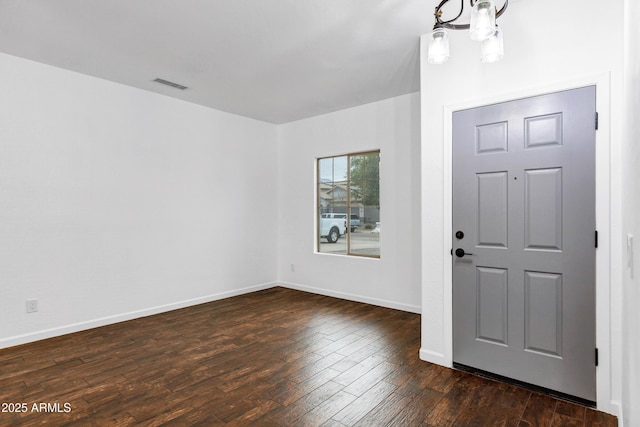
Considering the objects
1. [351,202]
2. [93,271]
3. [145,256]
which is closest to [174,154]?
[145,256]

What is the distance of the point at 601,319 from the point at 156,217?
4.50 meters

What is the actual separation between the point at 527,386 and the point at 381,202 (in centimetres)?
274

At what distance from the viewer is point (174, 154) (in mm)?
4578

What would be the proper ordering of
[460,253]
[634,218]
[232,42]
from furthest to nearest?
1. [232,42]
2. [460,253]
3. [634,218]

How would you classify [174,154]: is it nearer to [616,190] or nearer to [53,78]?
[53,78]

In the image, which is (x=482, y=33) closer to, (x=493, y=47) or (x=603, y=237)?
(x=493, y=47)

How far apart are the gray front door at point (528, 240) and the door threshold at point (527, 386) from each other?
0.03m

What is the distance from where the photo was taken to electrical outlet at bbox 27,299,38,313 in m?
3.42

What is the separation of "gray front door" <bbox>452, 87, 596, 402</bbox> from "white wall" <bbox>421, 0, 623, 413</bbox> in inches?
2.8

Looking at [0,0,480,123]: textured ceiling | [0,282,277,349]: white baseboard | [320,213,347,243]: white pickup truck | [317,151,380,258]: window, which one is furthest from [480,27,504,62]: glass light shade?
[0,282,277,349]: white baseboard

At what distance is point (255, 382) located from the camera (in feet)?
8.59

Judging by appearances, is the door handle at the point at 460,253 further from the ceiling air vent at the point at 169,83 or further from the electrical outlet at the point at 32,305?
the electrical outlet at the point at 32,305

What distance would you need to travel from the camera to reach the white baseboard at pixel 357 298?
445 cm

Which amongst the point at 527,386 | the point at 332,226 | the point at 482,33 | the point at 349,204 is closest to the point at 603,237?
the point at 527,386
